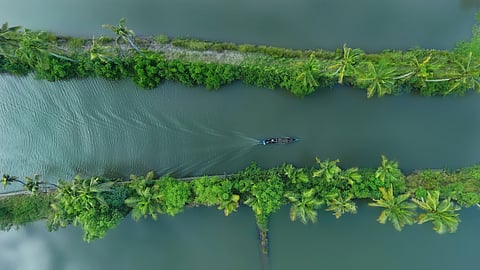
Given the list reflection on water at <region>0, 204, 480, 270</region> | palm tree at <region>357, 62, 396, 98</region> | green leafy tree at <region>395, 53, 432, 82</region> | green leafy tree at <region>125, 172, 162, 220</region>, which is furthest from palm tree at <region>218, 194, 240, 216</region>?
green leafy tree at <region>395, 53, 432, 82</region>

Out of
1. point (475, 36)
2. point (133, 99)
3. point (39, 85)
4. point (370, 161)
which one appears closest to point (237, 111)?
point (133, 99)

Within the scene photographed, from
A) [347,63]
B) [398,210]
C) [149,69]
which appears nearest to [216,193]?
[149,69]

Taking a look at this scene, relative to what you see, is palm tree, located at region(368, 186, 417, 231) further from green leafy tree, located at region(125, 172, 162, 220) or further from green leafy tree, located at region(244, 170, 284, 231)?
green leafy tree, located at region(125, 172, 162, 220)

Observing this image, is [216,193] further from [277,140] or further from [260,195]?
[277,140]

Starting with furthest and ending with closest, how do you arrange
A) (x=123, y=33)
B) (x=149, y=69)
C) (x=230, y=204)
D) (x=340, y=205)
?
(x=149, y=69)
(x=230, y=204)
(x=123, y=33)
(x=340, y=205)

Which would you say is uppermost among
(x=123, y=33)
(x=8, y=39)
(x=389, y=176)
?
(x=123, y=33)

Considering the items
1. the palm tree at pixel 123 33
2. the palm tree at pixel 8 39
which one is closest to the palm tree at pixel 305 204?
→ the palm tree at pixel 123 33

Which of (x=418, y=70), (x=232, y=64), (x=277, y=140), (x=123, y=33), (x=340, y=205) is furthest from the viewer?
(x=277, y=140)
